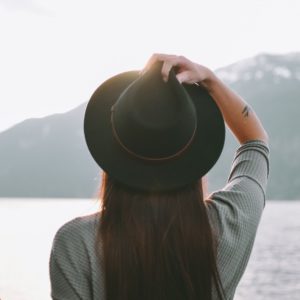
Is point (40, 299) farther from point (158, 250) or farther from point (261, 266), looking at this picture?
point (158, 250)

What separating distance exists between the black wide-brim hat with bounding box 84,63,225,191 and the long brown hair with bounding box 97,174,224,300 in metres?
0.05

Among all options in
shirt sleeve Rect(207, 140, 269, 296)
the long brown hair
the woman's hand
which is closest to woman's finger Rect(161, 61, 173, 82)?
the woman's hand

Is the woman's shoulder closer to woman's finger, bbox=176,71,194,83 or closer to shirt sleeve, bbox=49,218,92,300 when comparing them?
shirt sleeve, bbox=49,218,92,300

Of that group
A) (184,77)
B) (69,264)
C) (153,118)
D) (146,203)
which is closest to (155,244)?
(146,203)

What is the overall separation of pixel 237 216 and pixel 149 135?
36 centimetres

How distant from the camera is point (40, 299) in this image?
176 feet

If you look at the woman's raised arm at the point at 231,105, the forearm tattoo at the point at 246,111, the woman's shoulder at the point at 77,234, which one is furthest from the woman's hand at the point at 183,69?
the woman's shoulder at the point at 77,234

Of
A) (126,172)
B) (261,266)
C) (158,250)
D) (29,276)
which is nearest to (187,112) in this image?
(126,172)

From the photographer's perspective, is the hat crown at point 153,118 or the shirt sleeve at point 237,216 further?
the shirt sleeve at point 237,216

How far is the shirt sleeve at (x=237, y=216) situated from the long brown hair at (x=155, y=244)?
6cm

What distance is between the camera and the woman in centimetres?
150

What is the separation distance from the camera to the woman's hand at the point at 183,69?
146 cm

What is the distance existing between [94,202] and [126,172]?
211mm

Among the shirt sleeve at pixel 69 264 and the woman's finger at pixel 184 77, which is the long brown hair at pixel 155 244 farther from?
the woman's finger at pixel 184 77
